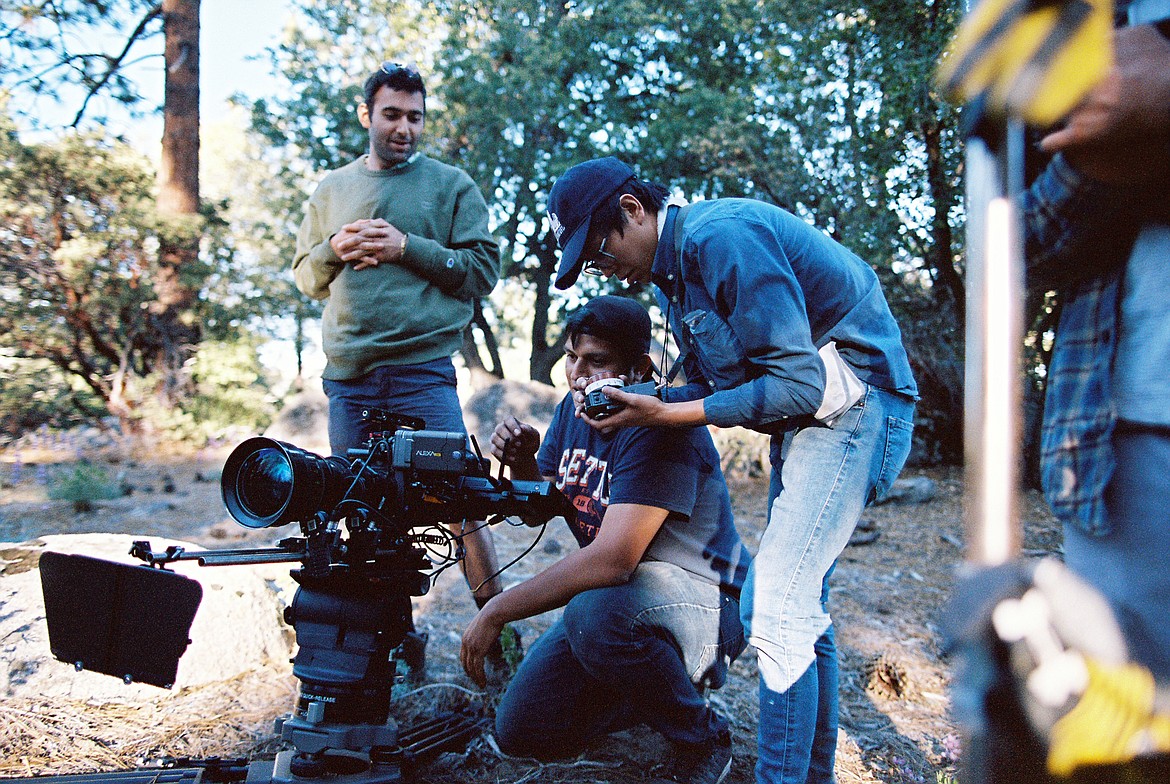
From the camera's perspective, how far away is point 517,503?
2016 millimetres

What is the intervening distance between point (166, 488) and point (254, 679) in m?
4.72

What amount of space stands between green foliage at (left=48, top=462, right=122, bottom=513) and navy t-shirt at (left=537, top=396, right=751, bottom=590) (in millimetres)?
5037

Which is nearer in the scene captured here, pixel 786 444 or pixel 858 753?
pixel 786 444

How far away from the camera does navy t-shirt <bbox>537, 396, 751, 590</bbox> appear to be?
7.21ft

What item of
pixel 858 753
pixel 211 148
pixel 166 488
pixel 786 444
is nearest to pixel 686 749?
pixel 858 753

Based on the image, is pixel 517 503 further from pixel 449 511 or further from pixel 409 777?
pixel 409 777

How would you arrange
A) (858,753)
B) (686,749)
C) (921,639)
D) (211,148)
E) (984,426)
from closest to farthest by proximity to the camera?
(984,426) < (686,749) < (858,753) < (921,639) < (211,148)

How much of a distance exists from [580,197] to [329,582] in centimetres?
118

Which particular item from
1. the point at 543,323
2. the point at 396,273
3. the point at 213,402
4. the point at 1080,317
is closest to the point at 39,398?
the point at 213,402

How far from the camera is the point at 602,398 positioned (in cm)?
200

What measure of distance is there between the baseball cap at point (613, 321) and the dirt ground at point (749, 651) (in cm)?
126

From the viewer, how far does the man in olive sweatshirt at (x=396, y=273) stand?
2.98 meters

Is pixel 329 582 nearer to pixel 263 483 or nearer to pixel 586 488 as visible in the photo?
pixel 263 483

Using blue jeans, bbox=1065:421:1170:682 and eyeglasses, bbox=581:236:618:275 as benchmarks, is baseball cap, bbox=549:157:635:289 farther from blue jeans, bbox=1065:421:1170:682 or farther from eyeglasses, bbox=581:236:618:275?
blue jeans, bbox=1065:421:1170:682
